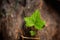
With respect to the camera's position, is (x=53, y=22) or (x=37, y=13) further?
(x=53, y=22)

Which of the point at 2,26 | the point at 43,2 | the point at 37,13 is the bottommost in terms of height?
the point at 2,26

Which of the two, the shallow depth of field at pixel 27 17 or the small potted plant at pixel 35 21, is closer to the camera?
the small potted plant at pixel 35 21

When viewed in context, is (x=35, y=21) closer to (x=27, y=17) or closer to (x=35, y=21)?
(x=35, y=21)

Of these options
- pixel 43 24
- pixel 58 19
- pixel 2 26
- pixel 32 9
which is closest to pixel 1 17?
pixel 2 26

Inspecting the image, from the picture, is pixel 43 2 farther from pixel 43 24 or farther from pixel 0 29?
pixel 0 29

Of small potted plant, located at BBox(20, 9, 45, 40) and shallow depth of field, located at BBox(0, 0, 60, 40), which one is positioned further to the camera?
shallow depth of field, located at BBox(0, 0, 60, 40)

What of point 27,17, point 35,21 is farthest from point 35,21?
point 27,17

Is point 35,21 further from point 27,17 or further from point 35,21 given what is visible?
point 27,17

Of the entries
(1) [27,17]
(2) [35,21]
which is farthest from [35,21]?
(1) [27,17]
